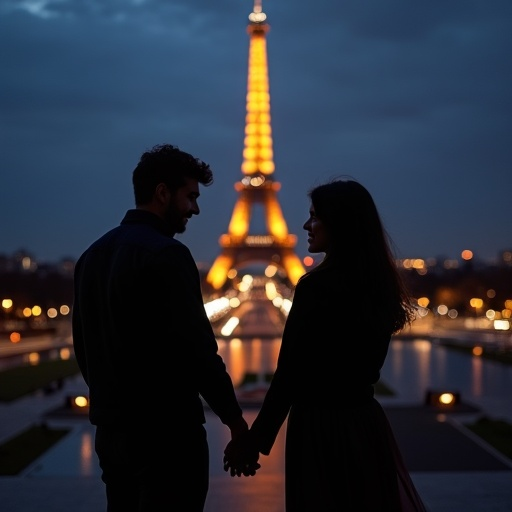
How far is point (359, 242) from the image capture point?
3.79m

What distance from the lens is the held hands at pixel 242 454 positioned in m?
3.86

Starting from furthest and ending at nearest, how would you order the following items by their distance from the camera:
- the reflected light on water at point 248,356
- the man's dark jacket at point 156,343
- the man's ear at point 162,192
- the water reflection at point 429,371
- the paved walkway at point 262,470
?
the reflected light on water at point 248,356 → the water reflection at point 429,371 → the paved walkway at point 262,470 → the man's ear at point 162,192 → the man's dark jacket at point 156,343

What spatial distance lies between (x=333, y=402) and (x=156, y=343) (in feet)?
2.25

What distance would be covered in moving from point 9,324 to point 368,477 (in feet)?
165

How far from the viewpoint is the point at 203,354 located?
3611 millimetres

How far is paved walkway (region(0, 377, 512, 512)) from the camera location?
6.41 meters

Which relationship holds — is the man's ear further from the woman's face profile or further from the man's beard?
the woman's face profile

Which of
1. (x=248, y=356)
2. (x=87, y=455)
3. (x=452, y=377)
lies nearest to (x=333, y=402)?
(x=87, y=455)

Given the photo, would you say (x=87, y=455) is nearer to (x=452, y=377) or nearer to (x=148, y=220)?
(x=148, y=220)

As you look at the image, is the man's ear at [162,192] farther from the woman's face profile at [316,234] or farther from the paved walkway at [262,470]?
the paved walkway at [262,470]

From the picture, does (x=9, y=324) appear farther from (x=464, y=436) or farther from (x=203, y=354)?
(x=203, y=354)

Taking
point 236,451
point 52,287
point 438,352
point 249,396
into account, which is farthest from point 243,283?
point 236,451

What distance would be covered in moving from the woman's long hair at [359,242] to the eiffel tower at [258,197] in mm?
55173

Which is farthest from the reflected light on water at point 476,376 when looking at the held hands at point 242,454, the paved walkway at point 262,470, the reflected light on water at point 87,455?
the held hands at point 242,454
